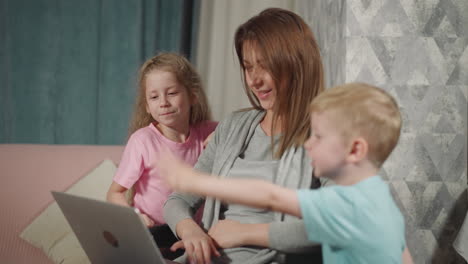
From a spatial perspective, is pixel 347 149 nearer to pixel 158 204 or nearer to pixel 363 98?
pixel 363 98

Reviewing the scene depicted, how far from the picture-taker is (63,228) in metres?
1.95

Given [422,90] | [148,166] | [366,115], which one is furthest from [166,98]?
[366,115]

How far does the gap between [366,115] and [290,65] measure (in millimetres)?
390

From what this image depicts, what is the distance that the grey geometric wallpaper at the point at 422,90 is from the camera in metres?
1.65

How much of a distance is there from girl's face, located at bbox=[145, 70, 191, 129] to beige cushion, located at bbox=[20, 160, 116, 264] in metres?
0.38

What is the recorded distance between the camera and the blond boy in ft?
3.10

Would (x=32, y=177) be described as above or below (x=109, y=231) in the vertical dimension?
below

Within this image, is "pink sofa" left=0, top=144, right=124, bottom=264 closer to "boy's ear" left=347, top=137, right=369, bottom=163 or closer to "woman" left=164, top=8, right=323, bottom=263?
"woman" left=164, top=8, right=323, bottom=263

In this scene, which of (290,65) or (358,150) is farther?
(290,65)

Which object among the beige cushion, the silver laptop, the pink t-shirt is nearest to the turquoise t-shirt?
the silver laptop

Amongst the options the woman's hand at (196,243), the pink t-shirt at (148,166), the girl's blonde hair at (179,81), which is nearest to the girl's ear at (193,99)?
the girl's blonde hair at (179,81)

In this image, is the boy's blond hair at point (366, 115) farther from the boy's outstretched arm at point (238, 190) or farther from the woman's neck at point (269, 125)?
the woman's neck at point (269, 125)

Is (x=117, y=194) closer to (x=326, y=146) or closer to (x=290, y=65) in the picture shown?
(x=290, y=65)

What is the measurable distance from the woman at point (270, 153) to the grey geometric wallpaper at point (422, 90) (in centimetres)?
37
